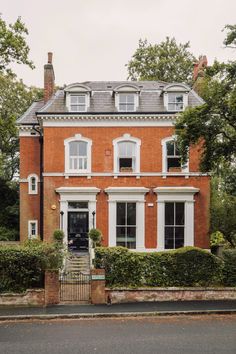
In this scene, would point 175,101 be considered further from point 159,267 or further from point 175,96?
point 159,267

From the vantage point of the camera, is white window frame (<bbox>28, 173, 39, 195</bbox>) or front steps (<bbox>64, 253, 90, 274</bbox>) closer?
front steps (<bbox>64, 253, 90, 274</bbox>)

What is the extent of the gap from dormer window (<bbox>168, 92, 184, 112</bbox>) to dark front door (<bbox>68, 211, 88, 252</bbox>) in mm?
8556

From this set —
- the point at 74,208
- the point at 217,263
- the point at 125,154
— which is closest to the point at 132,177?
the point at 125,154

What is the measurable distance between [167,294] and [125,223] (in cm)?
913

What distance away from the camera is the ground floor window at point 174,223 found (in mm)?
25688

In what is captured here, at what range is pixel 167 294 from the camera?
16828 millimetres

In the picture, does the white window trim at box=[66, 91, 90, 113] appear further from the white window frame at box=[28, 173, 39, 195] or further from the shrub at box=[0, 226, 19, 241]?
the shrub at box=[0, 226, 19, 241]

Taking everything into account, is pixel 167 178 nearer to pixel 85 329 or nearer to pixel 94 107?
pixel 94 107

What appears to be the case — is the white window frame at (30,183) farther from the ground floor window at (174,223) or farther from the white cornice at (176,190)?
the ground floor window at (174,223)

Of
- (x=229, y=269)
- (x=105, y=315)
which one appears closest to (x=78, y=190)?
(x=229, y=269)

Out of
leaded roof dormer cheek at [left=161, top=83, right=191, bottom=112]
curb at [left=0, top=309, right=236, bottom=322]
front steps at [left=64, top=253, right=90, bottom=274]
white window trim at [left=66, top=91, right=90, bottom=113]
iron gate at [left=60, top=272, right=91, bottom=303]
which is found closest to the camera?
curb at [left=0, top=309, right=236, bottom=322]

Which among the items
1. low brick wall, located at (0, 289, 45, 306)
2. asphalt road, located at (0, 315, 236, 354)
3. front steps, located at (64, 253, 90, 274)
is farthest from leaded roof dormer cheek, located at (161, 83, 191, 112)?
asphalt road, located at (0, 315, 236, 354)

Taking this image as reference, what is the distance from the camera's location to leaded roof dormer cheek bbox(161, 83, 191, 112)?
2620cm

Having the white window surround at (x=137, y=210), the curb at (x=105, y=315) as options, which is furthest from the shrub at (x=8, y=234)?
the curb at (x=105, y=315)
